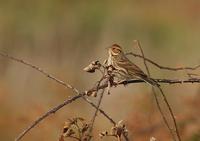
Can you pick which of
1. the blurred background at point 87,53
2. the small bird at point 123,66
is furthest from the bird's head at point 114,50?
the blurred background at point 87,53

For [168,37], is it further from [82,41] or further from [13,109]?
[13,109]

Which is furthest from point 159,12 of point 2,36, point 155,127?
point 155,127

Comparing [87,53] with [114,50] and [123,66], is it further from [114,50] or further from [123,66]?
[123,66]

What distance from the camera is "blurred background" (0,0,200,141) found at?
9.30 m

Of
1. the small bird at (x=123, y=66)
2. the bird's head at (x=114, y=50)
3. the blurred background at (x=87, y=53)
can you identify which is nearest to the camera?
the small bird at (x=123, y=66)

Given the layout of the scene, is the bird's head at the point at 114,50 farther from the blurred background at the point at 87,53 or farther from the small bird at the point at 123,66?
the blurred background at the point at 87,53

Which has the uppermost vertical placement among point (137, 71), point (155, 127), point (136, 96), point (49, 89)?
point (49, 89)

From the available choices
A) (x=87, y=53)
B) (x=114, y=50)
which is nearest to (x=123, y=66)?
(x=114, y=50)

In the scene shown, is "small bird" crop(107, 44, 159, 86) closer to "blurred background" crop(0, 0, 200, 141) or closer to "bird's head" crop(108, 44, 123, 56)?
"bird's head" crop(108, 44, 123, 56)

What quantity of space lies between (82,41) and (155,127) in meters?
5.30

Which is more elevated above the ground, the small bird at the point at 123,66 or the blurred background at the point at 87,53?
the blurred background at the point at 87,53

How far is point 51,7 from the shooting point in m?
15.5

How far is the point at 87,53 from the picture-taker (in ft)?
44.2

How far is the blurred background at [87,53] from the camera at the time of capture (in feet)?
30.5
